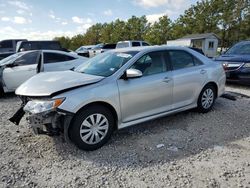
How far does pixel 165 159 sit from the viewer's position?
348cm

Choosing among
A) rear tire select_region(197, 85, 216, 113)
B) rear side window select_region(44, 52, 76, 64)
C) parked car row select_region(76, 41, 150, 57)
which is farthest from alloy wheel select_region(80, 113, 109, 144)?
parked car row select_region(76, 41, 150, 57)

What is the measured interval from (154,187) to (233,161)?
1.29m

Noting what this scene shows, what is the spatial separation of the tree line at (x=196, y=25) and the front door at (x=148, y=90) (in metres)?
35.3

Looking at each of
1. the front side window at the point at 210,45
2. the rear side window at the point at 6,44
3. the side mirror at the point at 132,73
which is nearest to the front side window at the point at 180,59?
the side mirror at the point at 132,73

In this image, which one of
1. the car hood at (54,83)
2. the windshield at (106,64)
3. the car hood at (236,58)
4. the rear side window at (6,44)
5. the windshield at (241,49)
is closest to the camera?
the car hood at (54,83)

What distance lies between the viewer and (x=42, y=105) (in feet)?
11.3

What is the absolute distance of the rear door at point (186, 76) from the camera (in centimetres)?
468

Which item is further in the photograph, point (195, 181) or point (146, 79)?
point (146, 79)

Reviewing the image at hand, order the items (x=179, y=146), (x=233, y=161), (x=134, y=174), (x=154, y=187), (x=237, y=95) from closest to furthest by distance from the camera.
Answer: (x=154, y=187)
(x=134, y=174)
(x=233, y=161)
(x=179, y=146)
(x=237, y=95)

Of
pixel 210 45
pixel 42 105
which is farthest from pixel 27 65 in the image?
pixel 210 45

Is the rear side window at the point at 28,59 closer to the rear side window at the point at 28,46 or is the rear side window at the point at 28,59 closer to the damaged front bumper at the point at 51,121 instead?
the damaged front bumper at the point at 51,121

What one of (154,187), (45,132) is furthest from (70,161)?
(154,187)

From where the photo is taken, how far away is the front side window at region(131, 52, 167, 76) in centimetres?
427

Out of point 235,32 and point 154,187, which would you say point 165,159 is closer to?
point 154,187
